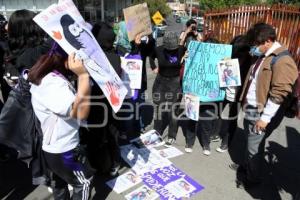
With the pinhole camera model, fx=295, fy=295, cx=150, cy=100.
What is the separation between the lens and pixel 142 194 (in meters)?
3.34

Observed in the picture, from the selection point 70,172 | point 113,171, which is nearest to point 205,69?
point 113,171

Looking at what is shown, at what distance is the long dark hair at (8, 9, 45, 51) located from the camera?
2908mm

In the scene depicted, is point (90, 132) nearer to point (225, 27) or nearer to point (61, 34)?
point (61, 34)

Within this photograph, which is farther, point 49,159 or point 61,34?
point 49,159

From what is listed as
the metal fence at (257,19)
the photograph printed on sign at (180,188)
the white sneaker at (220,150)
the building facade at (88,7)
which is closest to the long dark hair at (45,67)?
the photograph printed on sign at (180,188)

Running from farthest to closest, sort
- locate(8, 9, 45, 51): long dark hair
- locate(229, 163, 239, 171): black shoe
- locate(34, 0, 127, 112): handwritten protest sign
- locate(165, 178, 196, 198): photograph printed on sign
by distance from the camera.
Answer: locate(229, 163, 239, 171): black shoe → locate(165, 178, 196, 198): photograph printed on sign → locate(8, 9, 45, 51): long dark hair → locate(34, 0, 127, 112): handwritten protest sign

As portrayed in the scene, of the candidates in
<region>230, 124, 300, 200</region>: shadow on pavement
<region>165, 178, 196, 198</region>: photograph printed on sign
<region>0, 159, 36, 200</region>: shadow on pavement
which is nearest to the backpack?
<region>230, 124, 300, 200</region>: shadow on pavement

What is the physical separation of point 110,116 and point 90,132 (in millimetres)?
315

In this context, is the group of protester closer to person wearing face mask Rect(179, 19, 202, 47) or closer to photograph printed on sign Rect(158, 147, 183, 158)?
person wearing face mask Rect(179, 19, 202, 47)

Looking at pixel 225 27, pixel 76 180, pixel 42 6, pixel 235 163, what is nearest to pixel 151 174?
pixel 235 163

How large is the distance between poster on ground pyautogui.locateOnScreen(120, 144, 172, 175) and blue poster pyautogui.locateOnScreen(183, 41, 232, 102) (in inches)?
39.8

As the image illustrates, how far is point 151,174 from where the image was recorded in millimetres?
3719

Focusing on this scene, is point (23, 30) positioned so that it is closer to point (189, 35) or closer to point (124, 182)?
point (124, 182)

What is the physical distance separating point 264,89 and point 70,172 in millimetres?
1979
